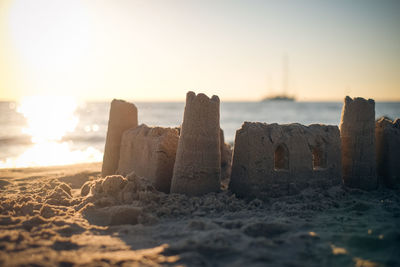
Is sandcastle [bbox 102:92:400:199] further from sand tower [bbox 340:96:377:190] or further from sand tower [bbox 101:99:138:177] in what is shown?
sand tower [bbox 101:99:138:177]

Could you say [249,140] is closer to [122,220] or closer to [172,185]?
[172,185]

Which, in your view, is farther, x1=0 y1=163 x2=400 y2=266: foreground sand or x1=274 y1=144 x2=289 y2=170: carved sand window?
x1=274 y1=144 x2=289 y2=170: carved sand window

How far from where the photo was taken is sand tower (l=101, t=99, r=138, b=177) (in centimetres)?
904

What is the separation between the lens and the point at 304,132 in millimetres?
7422

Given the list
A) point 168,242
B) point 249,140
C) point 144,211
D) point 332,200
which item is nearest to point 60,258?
point 168,242

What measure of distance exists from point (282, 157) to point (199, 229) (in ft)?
10.5

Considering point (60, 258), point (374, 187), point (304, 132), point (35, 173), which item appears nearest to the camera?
point (60, 258)

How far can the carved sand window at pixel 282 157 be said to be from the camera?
711 centimetres

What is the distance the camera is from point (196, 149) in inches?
270

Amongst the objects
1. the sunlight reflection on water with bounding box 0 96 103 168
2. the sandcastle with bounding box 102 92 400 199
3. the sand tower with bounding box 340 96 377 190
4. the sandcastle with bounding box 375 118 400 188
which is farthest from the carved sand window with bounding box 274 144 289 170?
the sunlight reflection on water with bounding box 0 96 103 168

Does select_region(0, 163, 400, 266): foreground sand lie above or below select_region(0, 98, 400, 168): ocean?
below

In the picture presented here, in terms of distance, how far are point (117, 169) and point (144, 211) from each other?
3219 millimetres

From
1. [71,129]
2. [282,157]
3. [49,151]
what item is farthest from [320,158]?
[71,129]

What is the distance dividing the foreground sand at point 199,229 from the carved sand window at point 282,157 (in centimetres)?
69
